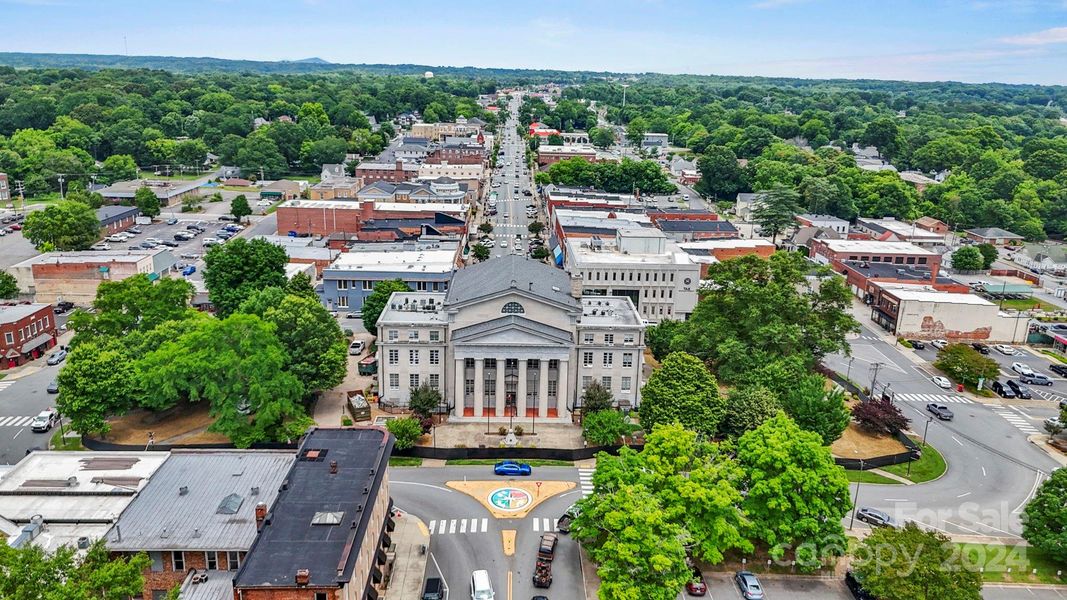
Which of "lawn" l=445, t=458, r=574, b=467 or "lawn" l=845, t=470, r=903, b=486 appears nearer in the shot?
"lawn" l=845, t=470, r=903, b=486

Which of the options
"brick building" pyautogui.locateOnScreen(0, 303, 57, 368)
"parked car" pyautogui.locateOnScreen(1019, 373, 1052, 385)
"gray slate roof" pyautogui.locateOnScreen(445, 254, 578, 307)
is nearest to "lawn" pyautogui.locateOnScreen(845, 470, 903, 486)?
"gray slate roof" pyautogui.locateOnScreen(445, 254, 578, 307)

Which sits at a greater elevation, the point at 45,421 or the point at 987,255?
the point at 987,255

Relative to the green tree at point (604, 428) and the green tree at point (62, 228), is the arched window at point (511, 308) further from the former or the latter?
the green tree at point (62, 228)

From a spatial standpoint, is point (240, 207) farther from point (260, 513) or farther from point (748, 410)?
point (748, 410)

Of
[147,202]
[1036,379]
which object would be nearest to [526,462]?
[1036,379]

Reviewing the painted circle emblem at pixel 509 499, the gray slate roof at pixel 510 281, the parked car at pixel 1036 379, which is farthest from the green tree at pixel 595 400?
the parked car at pixel 1036 379

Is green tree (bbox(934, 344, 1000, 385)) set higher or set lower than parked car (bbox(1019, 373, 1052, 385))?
higher

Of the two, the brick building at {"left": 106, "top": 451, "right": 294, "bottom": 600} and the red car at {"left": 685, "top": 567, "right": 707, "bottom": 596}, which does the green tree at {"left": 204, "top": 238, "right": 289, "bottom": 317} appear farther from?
the red car at {"left": 685, "top": 567, "right": 707, "bottom": 596}
